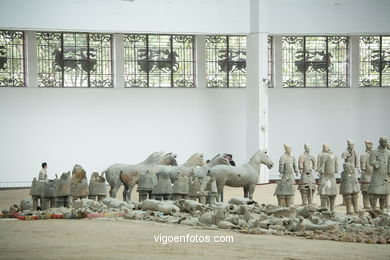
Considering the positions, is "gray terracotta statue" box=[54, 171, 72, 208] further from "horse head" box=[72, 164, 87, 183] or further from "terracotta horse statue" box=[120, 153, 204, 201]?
"terracotta horse statue" box=[120, 153, 204, 201]

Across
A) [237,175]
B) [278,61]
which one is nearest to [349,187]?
[237,175]

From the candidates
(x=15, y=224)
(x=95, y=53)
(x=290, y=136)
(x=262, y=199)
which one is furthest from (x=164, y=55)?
(x=15, y=224)

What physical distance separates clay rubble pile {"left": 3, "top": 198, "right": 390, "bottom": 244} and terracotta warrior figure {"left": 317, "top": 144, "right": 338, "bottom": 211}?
3.67 feet

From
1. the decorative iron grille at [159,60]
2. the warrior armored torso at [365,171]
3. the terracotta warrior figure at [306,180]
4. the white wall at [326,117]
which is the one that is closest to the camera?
the warrior armored torso at [365,171]

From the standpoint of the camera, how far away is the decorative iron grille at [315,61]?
131ft

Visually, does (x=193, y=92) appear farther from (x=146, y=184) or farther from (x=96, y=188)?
(x=96, y=188)

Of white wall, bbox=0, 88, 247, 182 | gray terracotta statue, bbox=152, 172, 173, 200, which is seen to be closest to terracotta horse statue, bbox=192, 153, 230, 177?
gray terracotta statue, bbox=152, 172, 173, 200

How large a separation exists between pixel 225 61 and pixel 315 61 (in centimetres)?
360

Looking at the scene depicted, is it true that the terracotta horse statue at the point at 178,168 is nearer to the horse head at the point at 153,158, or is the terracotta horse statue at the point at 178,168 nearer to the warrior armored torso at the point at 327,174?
the horse head at the point at 153,158

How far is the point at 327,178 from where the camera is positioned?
89.1 ft

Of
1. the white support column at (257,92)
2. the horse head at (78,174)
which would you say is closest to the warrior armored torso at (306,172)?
the horse head at (78,174)

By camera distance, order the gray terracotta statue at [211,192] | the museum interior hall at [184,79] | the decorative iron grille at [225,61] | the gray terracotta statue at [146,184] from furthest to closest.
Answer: the decorative iron grille at [225,61]
the museum interior hall at [184,79]
the gray terracotta statue at [146,184]
the gray terracotta statue at [211,192]

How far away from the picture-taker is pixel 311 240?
66.9 feet

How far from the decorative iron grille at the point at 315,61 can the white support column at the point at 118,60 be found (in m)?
6.33
